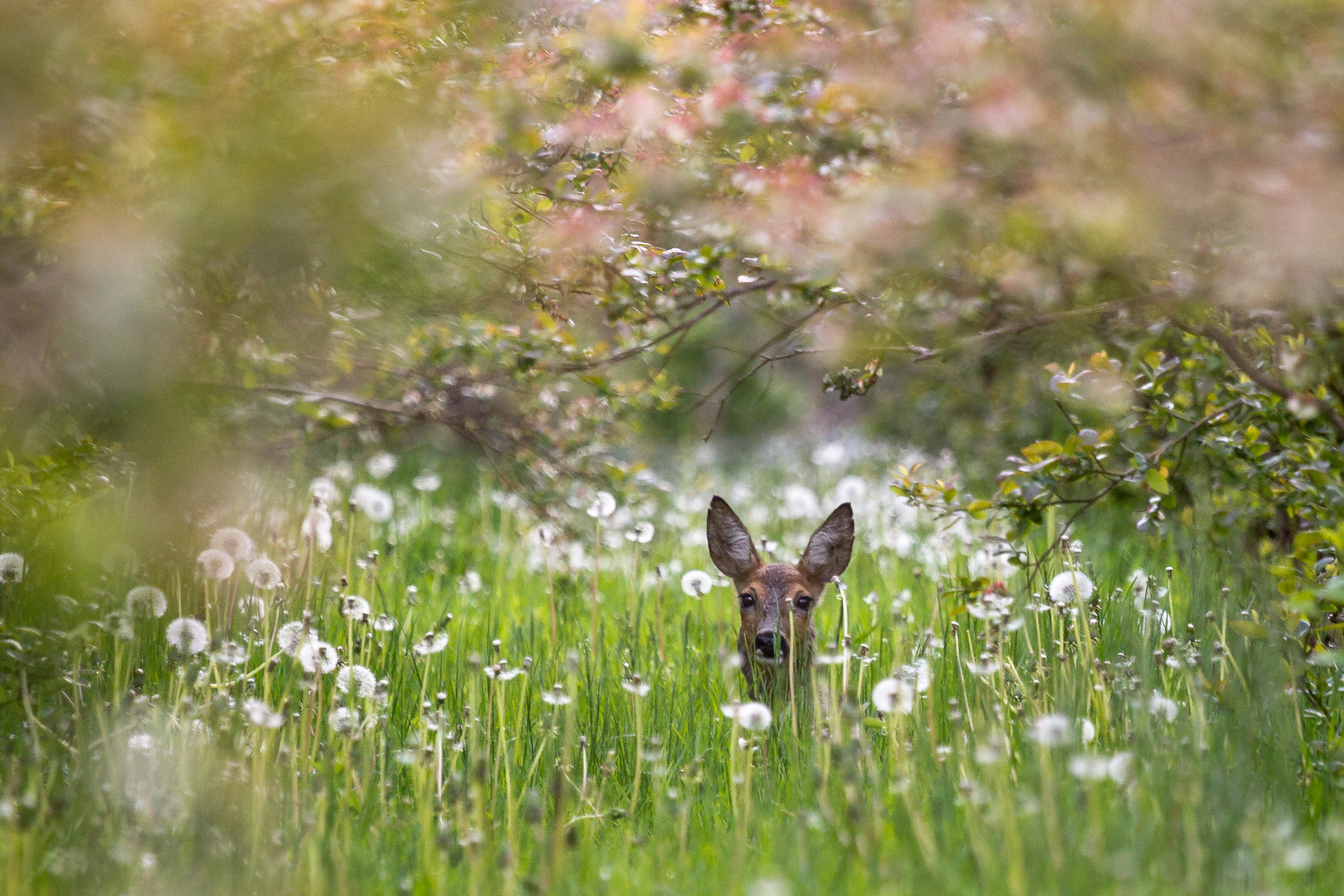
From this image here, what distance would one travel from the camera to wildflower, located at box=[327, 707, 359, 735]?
3.24 meters

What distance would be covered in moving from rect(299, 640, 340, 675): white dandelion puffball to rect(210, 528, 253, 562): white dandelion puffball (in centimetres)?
77

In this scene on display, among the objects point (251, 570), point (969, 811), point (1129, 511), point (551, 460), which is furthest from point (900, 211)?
point (1129, 511)

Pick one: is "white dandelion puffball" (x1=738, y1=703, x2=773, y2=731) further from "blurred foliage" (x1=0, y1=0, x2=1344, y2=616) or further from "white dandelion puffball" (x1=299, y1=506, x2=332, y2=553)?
"white dandelion puffball" (x1=299, y1=506, x2=332, y2=553)

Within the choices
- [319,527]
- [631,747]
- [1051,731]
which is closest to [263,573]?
[319,527]

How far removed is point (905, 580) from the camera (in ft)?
22.1

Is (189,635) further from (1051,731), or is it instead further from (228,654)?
(1051,731)

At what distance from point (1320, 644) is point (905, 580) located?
2.97 meters

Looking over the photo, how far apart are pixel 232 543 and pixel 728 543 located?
1.95 meters

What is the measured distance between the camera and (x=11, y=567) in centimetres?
374

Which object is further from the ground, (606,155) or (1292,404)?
(606,155)

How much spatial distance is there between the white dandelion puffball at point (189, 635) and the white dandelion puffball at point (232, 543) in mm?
518

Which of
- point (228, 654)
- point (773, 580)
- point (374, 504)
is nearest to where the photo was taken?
point (228, 654)

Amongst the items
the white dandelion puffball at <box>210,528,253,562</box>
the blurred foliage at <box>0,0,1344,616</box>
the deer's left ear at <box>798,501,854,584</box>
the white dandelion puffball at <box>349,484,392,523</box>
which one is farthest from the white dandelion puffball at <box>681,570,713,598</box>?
the white dandelion puffball at <box>349,484,392,523</box>

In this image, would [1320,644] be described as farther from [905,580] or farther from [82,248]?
[82,248]
